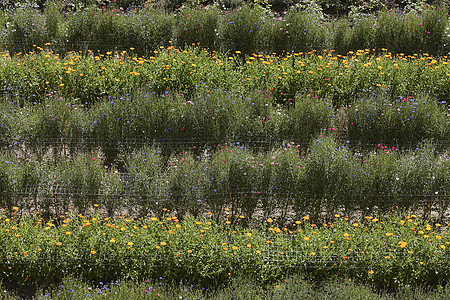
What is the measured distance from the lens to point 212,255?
250 inches

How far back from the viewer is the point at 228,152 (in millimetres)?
7664

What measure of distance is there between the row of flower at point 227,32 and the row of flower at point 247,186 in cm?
320

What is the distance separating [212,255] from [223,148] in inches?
77.6

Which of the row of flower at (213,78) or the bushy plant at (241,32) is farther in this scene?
the bushy plant at (241,32)

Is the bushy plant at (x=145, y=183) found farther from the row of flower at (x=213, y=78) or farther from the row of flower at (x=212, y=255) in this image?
the row of flower at (x=213, y=78)

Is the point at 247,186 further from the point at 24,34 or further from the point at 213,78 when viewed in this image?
the point at 24,34

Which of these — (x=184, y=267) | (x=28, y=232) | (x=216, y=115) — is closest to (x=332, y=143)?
(x=216, y=115)

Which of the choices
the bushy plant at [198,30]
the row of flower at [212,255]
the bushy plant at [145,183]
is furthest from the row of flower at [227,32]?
the row of flower at [212,255]

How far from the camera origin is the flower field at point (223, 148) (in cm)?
642

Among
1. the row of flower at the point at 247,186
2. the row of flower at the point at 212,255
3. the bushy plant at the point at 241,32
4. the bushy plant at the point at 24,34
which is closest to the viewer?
the row of flower at the point at 212,255

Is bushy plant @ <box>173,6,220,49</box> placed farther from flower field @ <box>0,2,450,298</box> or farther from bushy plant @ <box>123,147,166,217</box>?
bushy plant @ <box>123,147,166,217</box>

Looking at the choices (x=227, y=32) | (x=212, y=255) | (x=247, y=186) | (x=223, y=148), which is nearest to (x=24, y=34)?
(x=227, y=32)

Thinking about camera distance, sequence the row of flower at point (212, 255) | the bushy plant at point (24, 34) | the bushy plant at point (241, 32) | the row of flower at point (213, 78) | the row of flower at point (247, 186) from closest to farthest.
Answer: the row of flower at point (212, 255), the row of flower at point (247, 186), the row of flower at point (213, 78), the bushy plant at point (241, 32), the bushy plant at point (24, 34)

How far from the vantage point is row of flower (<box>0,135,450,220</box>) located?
24.2 feet
